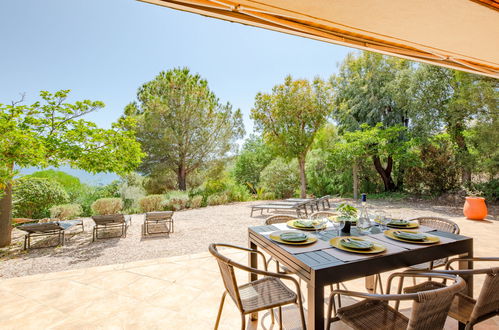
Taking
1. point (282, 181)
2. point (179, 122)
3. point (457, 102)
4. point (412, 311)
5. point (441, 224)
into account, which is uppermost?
point (179, 122)

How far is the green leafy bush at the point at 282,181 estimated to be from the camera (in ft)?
36.9

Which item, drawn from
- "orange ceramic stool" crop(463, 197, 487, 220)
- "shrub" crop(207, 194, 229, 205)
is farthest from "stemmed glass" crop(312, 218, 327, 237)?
"shrub" crop(207, 194, 229, 205)

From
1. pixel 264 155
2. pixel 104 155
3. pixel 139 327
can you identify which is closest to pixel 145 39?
pixel 104 155

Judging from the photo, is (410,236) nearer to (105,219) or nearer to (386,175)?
(105,219)

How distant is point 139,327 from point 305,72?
964 cm

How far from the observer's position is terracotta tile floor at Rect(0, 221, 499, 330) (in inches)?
79.2

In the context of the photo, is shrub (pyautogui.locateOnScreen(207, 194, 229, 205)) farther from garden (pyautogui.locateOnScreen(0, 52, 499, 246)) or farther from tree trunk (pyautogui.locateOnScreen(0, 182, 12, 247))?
tree trunk (pyautogui.locateOnScreen(0, 182, 12, 247))

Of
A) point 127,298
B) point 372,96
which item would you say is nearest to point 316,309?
point 127,298

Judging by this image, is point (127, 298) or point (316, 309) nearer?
point (316, 309)

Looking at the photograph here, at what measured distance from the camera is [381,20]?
169 centimetres

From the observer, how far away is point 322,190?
1152cm

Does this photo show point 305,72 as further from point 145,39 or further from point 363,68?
point 145,39

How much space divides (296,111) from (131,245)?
23.6 feet

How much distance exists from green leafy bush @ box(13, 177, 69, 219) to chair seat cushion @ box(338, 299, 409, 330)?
7690mm
